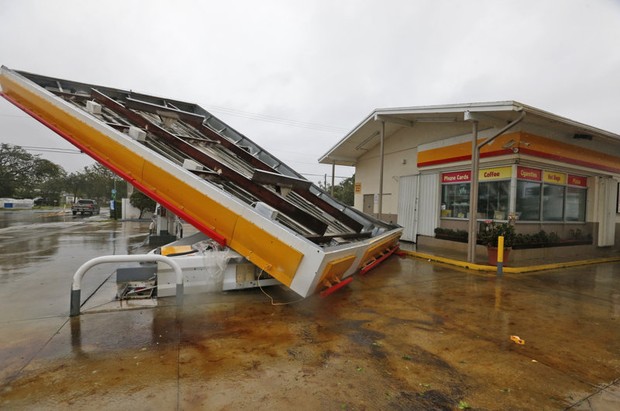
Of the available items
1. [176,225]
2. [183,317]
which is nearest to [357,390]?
[183,317]

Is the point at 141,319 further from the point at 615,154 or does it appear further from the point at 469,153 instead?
the point at 615,154

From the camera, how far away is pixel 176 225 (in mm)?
9180

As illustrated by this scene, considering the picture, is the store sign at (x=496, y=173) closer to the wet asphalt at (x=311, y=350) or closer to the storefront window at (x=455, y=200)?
the storefront window at (x=455, y=200)

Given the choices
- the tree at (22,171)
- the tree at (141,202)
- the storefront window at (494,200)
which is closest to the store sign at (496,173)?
the storefront window at (494,200)

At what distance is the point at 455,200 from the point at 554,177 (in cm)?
289

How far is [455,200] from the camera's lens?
33.2 feet

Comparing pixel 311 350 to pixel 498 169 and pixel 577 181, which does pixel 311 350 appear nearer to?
pixel 498 169

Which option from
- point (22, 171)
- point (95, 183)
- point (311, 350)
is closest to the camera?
point (311, 350)

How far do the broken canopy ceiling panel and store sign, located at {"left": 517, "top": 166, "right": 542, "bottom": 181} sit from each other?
4.34 m

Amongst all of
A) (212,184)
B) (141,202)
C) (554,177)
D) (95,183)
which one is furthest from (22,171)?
(554,177)

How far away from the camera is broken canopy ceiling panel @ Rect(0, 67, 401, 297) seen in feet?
13.4

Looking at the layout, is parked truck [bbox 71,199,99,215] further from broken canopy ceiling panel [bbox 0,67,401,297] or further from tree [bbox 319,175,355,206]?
broken canopy ceiling panel [bbox 0,67,401,297]

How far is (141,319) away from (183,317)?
0.49m

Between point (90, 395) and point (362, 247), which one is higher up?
point (362, 247)
